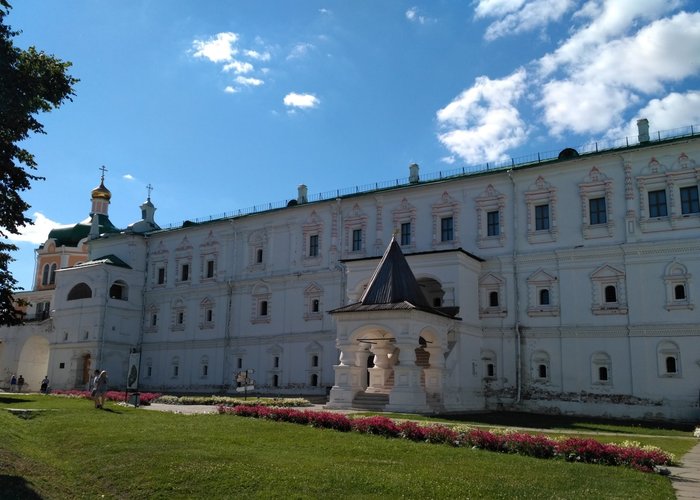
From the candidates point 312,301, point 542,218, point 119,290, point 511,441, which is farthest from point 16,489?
point 119,290

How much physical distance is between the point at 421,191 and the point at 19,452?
23.4 metres

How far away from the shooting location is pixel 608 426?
2225cm

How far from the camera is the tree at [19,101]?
11320 millimetres

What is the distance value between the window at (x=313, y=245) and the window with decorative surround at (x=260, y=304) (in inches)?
142

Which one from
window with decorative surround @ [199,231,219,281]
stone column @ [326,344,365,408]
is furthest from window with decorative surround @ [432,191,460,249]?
window with decorative surround @ [199,231,219,281]

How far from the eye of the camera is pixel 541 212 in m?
29.3

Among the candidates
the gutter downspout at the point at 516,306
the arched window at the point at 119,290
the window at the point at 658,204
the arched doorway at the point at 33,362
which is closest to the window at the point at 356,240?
the gutter downspout at the point at 516,306

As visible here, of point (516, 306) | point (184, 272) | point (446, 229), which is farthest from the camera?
point (184, 272)

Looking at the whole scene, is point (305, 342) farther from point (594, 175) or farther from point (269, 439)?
point (269, 439)

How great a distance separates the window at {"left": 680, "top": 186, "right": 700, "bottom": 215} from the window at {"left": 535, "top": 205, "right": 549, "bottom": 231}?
543 cm

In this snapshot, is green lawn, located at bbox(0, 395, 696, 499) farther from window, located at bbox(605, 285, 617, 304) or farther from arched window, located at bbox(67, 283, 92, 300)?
arched window, located at bbox(67, 283, 92, 300)

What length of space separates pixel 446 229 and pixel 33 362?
112ft

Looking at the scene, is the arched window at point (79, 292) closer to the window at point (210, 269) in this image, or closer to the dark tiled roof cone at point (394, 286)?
the window at point (210, 269)

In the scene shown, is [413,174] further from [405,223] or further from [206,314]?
[206,314]
